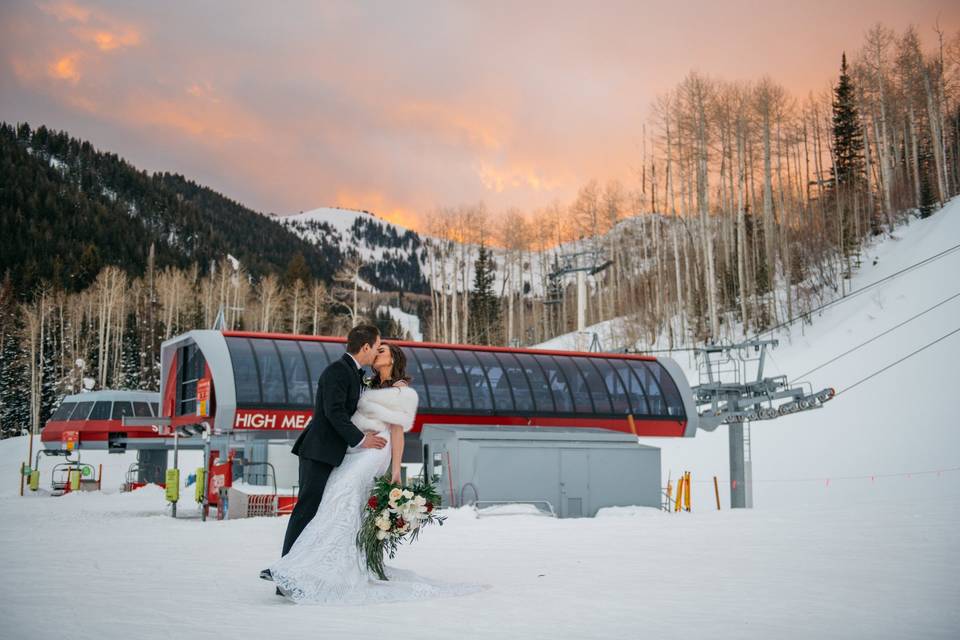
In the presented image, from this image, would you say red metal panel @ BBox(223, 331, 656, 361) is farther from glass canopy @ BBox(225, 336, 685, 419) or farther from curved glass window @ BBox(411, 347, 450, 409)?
curved glass window @ BBox(411, 347, 450, 409)

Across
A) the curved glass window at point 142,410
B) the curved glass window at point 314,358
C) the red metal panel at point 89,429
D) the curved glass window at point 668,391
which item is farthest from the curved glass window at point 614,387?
A: the curved glass window at point 142,410

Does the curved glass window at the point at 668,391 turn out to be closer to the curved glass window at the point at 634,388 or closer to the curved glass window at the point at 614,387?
the curved glass window at the point at 634,388

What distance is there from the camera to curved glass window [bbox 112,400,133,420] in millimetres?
37000

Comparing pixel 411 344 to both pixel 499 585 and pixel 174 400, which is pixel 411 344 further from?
pixel 499 585

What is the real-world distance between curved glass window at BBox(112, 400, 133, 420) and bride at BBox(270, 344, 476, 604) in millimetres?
33463

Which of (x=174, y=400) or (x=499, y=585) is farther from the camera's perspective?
(x=174, y=400)

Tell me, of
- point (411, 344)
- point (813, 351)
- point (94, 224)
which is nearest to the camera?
point (411, 344)

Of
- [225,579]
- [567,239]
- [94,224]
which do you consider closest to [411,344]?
[225,579]

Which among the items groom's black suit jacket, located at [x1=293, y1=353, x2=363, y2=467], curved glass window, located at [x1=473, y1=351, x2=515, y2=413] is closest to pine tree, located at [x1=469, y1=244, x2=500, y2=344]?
curved glass window, located at [x1=473, y1=351, x2=515, y2=413]

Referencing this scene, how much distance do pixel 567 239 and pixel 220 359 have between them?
54183 millimetres

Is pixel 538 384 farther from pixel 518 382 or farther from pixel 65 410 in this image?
pixel 65 410

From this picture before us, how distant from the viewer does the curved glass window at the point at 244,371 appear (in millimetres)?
22062

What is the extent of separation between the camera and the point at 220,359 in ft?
72.5

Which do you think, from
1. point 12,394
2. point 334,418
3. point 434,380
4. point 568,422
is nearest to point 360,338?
point 334,418
